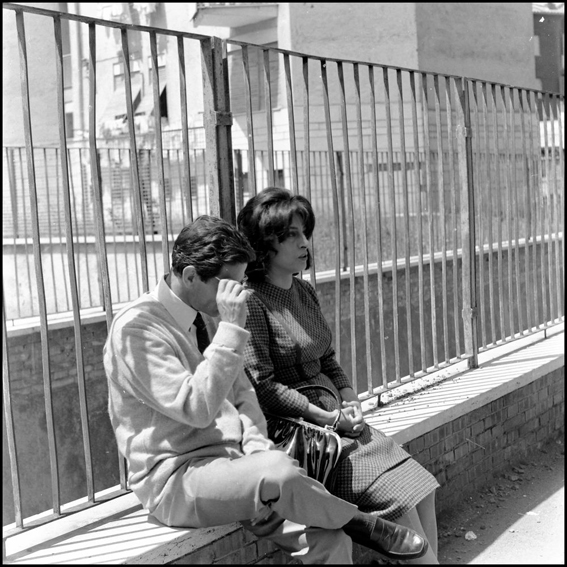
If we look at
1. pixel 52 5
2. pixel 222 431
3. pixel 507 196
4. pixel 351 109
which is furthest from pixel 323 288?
pixel 52 5

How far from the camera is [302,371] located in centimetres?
328

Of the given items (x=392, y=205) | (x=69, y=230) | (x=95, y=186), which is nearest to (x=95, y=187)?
(x=95, y=186)

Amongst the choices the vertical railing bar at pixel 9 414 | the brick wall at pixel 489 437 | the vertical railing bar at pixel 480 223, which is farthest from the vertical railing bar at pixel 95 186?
the vertical railing bar at pixel 480 223

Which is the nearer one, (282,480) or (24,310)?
(282,480)

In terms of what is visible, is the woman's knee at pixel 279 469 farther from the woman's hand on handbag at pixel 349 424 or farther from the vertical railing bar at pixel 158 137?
the vertical railing bar at pixel 158 137

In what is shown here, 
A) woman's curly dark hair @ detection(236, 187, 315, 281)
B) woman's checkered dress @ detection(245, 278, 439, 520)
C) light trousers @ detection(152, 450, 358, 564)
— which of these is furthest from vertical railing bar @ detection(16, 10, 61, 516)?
woman's curly dark hair @ detection(236, 187, 315, 281)

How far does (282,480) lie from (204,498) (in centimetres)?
26

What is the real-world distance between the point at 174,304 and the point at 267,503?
70cm

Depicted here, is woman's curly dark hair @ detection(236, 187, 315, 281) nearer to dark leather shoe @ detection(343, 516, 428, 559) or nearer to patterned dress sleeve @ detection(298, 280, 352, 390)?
patterned dress sleeve @ detection(298, 280, 352, 390)

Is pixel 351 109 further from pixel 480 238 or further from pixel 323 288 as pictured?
pixel 480 238

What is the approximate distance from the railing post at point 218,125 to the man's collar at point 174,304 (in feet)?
2.44

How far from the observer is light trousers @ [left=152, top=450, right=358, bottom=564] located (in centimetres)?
254

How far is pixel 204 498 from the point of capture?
259 centimetres

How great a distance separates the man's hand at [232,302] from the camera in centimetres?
264
